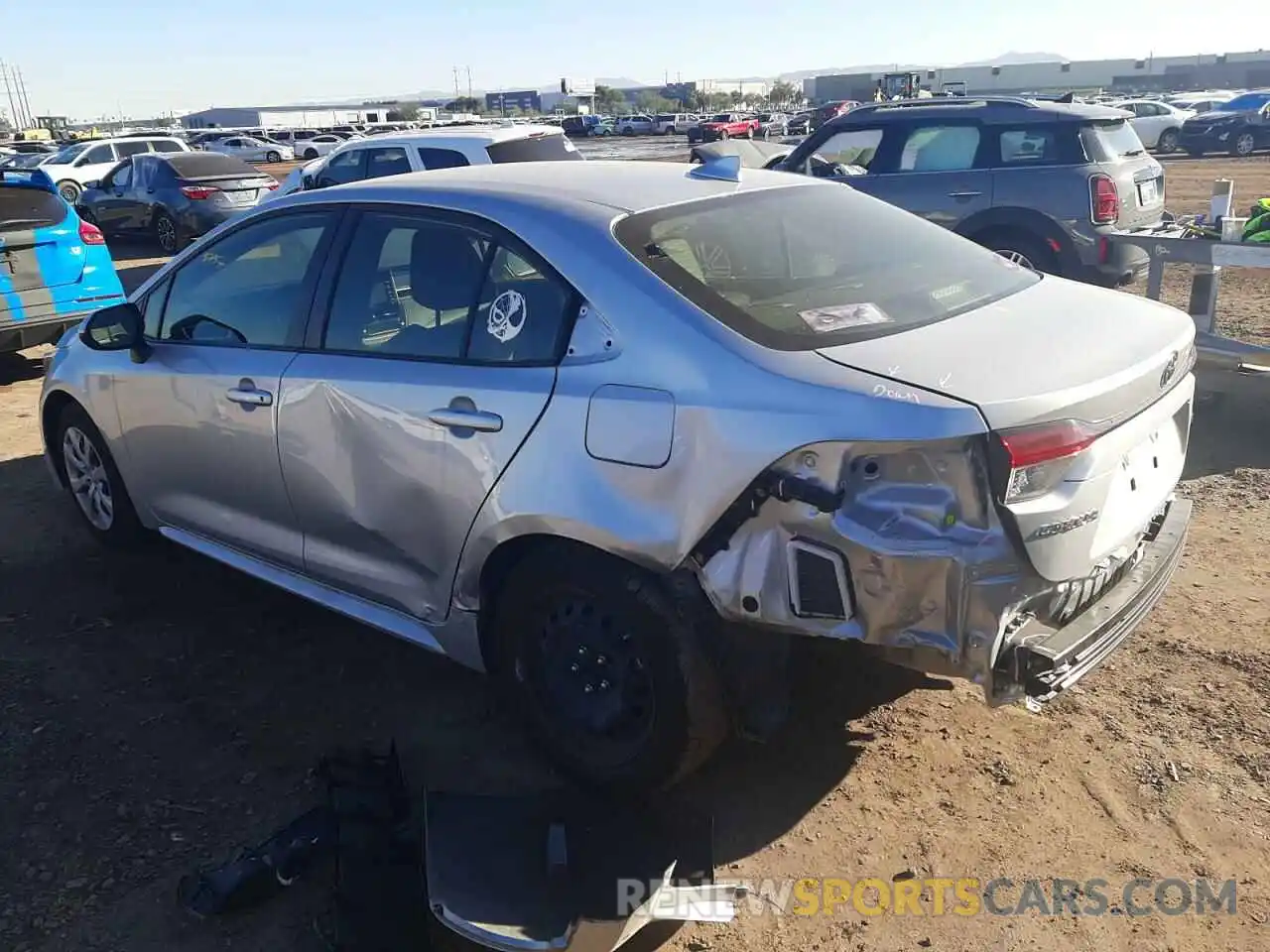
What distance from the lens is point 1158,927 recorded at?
2615mm

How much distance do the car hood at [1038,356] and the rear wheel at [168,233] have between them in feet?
48.8

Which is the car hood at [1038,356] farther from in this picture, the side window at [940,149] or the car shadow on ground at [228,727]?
the side window at [940,149]

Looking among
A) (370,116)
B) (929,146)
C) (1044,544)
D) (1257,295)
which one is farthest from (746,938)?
(370,116)

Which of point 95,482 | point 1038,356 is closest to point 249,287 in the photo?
point 95,482

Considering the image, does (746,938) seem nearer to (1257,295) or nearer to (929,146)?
(929,146)

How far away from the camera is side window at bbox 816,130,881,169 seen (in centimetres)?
961

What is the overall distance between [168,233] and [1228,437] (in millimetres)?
14410

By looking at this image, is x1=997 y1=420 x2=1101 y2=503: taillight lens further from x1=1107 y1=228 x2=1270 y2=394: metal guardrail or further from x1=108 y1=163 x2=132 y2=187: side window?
x1=108 y1=163 x2=132 y2=187: side window

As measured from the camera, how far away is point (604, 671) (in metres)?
2.99

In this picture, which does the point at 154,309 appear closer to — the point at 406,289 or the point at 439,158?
the point at 406,289

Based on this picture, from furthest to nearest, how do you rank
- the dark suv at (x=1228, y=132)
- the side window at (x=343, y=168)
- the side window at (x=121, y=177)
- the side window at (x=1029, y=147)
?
1. the dark suv at (x=1228, y=132)
2. the side window at (x=121, y=177)
3. the side window at (x=343, y=168)
4. the side window at (x=1029, y=147)

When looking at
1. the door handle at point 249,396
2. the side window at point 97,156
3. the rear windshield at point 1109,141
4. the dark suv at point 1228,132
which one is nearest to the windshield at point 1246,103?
the dark suv at point 1228,132

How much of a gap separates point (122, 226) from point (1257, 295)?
49.8 feet

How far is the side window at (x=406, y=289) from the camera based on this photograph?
3.28 m
